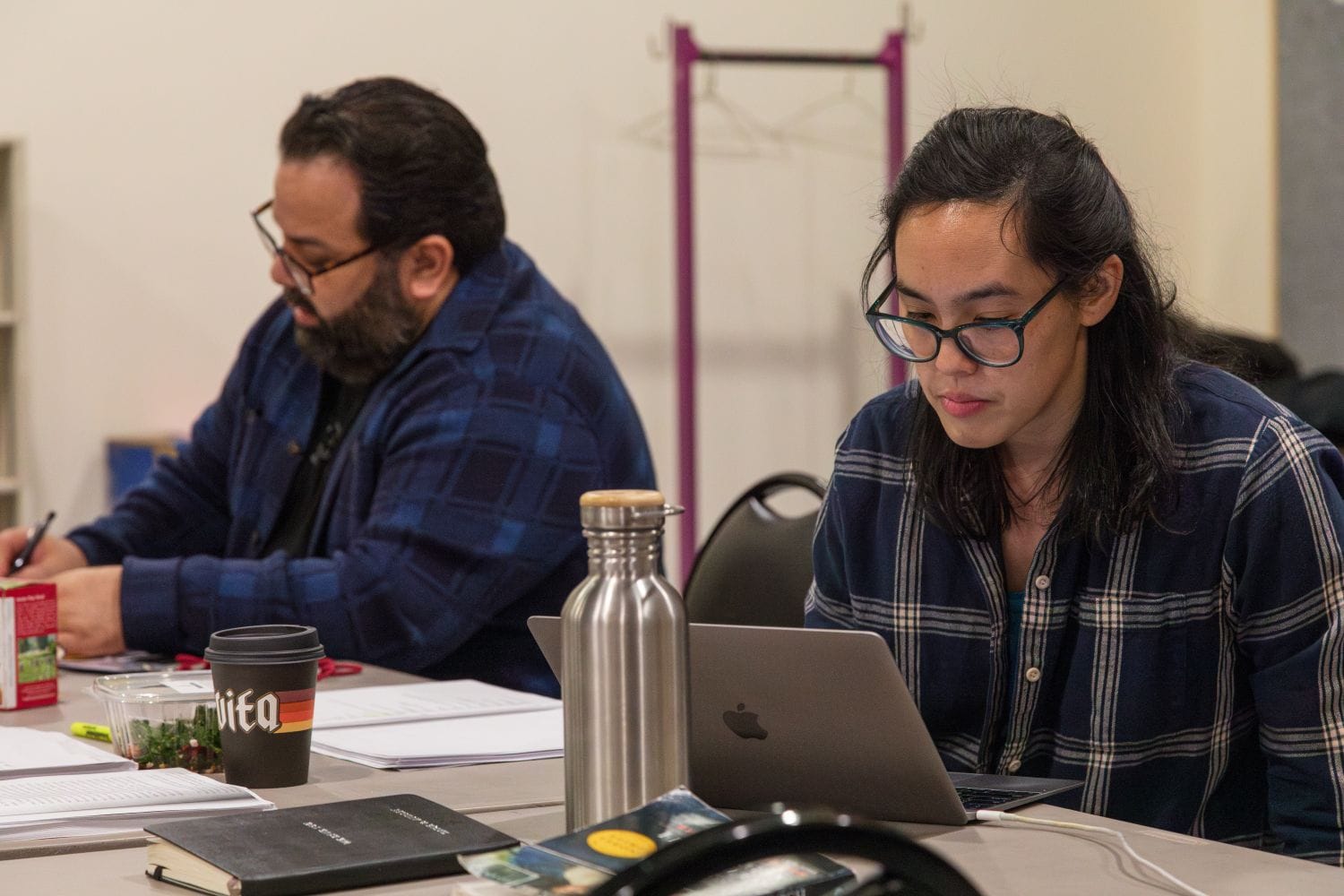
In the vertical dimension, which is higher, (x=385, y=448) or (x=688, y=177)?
(x=688, y=177)

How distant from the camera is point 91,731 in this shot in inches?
54.4

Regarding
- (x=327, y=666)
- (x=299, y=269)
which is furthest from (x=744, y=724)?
(x=299, y=269)

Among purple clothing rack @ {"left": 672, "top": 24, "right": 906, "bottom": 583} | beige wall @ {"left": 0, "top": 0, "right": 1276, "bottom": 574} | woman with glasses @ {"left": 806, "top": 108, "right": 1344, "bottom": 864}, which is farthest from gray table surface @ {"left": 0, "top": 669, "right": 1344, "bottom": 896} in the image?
purple clothing rack @ {"left": 672, "top": 24, "right": 906, "bottom": 583}

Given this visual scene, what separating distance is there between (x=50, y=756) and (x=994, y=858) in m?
0.76

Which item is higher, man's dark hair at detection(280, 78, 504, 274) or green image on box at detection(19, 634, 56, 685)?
man's dark hair at detection(280, 78, 504, 274)

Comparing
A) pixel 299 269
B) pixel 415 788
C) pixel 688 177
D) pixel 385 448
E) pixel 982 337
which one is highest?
pixel 688 177

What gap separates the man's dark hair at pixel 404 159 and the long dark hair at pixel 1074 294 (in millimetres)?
879

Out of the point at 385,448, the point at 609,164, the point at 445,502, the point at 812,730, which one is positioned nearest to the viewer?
the point at 812,730

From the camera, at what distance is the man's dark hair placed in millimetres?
2162

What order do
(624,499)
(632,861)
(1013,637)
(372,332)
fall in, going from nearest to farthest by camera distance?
(632,861) < (624,499) < (1013,637) < (372,332)

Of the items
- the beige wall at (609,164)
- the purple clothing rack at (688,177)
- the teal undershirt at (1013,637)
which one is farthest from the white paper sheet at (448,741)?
the purple clothing rack at (688,177)

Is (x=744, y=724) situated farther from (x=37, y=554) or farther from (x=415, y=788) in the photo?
(x=37, y=554)

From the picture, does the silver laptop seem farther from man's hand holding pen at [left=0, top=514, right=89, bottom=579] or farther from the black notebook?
man's hand holding pen at [left=0, top=514, right=89, bottom=579]

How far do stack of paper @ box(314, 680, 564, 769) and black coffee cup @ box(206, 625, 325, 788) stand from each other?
100mm
